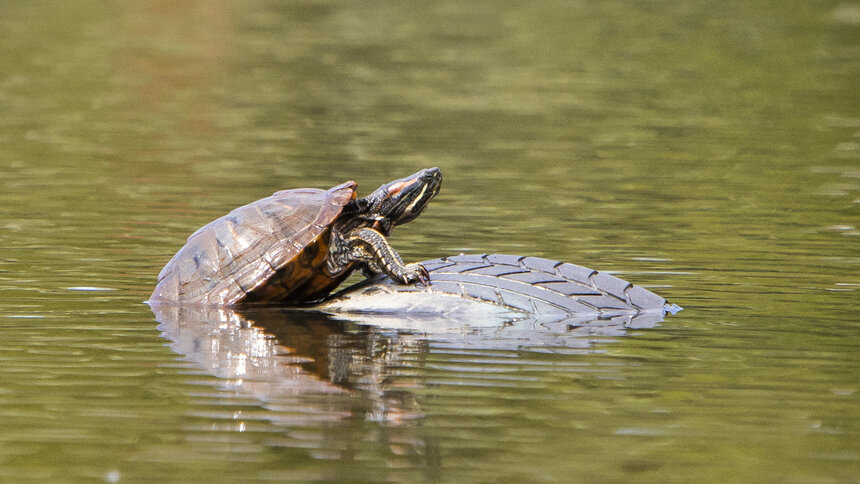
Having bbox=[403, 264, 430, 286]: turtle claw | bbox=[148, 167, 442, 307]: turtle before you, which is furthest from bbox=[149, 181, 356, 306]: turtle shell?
bbox=[403, 264, 430, 286]: turtle claw

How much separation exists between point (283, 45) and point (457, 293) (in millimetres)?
22040

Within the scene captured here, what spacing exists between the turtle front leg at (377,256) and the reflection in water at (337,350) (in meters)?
0.30

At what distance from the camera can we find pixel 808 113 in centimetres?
2095

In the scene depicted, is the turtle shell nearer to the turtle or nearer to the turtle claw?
the turtle

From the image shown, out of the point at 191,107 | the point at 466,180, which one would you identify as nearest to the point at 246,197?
the point at 466,180

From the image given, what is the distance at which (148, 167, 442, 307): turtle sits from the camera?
28.0 ft

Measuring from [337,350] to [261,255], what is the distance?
3.73 feet

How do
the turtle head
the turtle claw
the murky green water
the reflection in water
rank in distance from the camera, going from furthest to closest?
the turtle head < the turtle claw < the reflection in water < the murky green water

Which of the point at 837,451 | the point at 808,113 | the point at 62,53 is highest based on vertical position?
the point at 62,53

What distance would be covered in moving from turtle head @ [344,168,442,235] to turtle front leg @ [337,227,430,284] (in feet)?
0.58

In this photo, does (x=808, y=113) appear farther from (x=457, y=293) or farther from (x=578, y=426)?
(x=578, y=426)

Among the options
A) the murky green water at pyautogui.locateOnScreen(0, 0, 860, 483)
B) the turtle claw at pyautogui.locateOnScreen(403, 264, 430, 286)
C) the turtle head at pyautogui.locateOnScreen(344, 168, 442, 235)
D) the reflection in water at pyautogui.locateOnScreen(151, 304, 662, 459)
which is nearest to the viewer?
the murky green water at pyautogui.locateOnScreen(0, 0, 860, 483)

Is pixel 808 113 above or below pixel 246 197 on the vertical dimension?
above

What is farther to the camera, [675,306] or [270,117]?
[270,117]
